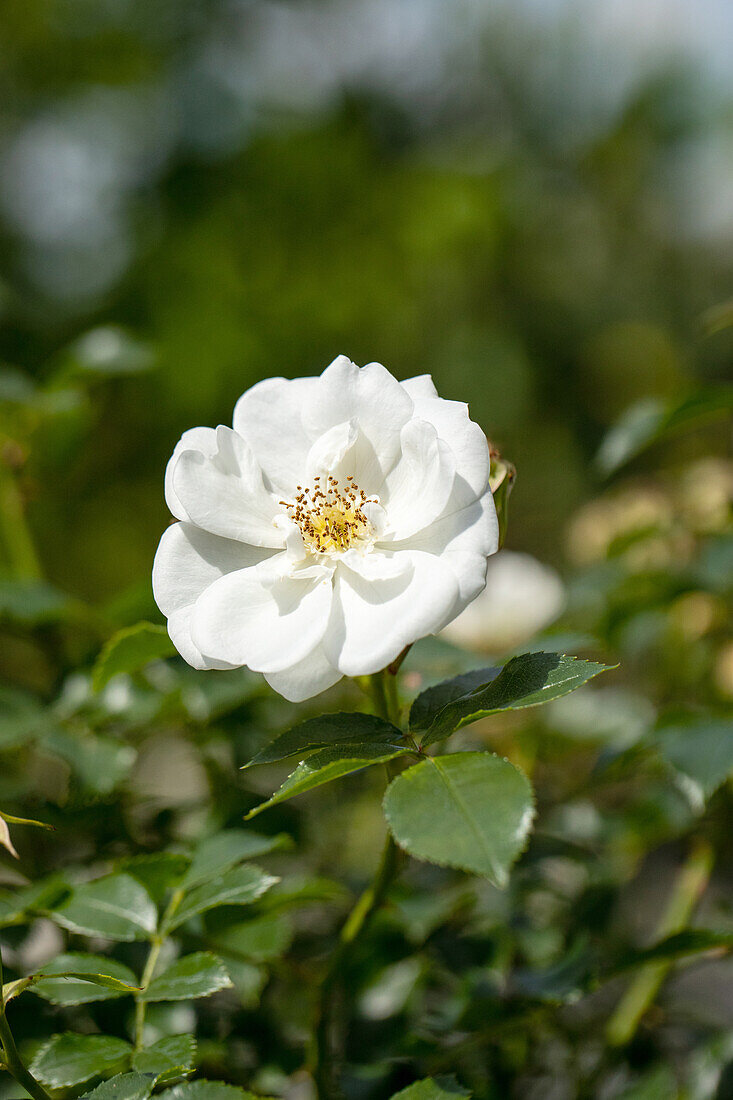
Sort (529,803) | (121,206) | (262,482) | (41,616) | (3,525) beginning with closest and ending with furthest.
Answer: (529,803), (262,482), (41,616), (3,525), (121,206)

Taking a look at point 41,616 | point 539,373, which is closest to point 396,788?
point 41,616

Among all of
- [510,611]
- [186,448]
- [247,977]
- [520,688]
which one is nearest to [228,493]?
[186,448]

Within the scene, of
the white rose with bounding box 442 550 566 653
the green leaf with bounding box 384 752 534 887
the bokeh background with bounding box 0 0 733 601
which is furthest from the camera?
the bokeh background with bounding box 0 0 733 601

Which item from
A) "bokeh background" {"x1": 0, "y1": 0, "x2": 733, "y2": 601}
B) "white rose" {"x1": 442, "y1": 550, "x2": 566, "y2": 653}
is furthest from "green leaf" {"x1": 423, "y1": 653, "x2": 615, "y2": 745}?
"bokeh background" {"x1": 0, "y1": 0, "x2": 733, "y2": 601}

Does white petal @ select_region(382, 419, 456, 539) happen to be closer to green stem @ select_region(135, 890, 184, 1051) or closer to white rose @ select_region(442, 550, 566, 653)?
green stem @ select_region(135, 890, 184, 1051)

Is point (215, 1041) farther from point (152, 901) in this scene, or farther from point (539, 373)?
point (539, 373)

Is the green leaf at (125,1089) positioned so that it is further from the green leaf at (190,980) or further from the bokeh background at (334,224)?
the bokeh background at (334,224)

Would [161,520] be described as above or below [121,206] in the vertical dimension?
below

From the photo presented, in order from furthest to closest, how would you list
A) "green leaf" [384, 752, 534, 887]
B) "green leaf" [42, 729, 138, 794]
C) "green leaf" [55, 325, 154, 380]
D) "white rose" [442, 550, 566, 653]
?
"white rose" [442, 550, 566, 653] < "green leaf" [55, 325, 154, 380] < "green leaf" [42, 729, 138, 794] < "green leaf" [384, 752, 534, 887]
